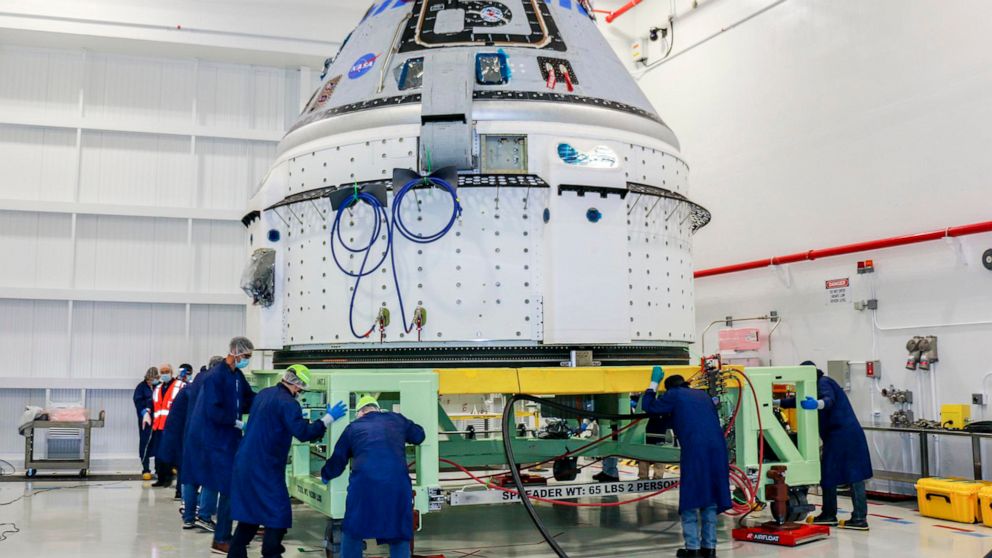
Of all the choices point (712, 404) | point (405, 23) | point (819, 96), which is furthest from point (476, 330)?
point (819, 96)

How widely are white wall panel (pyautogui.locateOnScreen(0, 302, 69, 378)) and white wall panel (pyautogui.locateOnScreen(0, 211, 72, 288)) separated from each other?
0.36m

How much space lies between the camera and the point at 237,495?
5555 mm

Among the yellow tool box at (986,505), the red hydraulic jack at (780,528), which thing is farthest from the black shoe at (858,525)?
the yellow tool box at (986,505)

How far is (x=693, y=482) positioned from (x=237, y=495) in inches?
125

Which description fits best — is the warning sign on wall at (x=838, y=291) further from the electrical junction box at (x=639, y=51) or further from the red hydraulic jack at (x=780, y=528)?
the electrical junction box at (x=639, y=51)

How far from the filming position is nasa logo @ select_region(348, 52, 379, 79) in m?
8.14

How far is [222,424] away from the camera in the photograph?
6.89 metres

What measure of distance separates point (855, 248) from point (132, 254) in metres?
11.2

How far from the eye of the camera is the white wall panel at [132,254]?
13.9 meters

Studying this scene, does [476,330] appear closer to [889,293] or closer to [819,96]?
[889,293]

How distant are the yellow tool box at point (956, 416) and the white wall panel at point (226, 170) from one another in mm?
10925

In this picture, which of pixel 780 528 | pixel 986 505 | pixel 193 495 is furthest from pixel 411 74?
pixel 986 505

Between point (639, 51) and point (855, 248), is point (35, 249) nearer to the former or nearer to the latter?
point (639, 51)

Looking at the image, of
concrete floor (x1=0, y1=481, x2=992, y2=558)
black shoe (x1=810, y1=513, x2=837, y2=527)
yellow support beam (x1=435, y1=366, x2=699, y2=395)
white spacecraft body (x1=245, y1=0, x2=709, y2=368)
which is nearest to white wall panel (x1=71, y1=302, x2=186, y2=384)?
concrete floor (x1=0, y1=481, x2=992, y2=558)
